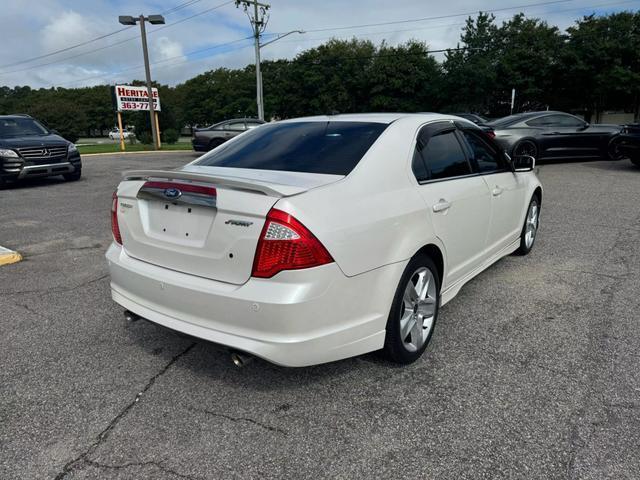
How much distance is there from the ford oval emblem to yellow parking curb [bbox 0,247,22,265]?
153 inches

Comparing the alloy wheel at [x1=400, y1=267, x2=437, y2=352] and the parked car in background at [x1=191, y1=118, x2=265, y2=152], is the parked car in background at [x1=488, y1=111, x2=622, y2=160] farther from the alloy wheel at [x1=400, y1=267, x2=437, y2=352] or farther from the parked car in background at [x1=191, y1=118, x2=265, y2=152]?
the alloy wheel at [x1=400, y1=267, x2=437, y2=352]

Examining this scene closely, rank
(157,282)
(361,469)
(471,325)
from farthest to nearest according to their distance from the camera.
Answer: (471,325) → (157,282) → (361,469)

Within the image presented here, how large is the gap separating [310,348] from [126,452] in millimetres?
1007

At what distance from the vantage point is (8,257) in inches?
215

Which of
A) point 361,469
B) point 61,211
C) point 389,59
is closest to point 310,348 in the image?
point 361,469

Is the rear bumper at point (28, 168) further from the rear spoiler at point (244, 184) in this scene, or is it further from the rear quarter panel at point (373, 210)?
the rear quarter panel at point (373, 210)

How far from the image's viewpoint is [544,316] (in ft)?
12.4

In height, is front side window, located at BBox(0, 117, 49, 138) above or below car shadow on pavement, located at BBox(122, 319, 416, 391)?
above

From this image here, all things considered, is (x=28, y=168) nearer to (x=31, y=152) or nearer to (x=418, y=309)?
(x=31, y=152)

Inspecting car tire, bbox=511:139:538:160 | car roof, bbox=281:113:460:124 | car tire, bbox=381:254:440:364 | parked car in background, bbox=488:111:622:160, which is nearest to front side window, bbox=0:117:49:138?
car roof, bbox=281:113:460:124

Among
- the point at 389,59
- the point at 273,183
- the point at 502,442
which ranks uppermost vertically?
the point at 389,59

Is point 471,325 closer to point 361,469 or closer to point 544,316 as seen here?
point 544,316

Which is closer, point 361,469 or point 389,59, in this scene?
point 361,469

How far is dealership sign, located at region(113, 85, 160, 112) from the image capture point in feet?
88.8
